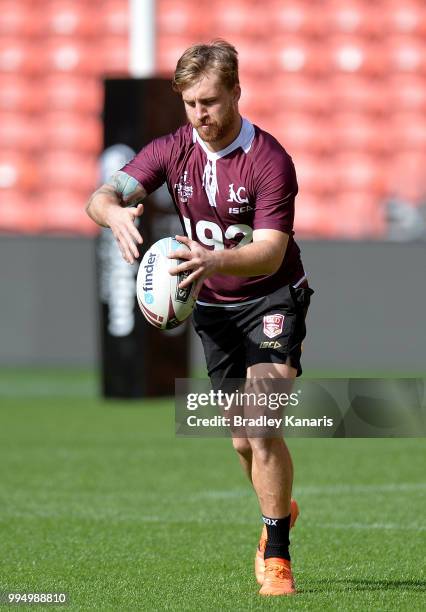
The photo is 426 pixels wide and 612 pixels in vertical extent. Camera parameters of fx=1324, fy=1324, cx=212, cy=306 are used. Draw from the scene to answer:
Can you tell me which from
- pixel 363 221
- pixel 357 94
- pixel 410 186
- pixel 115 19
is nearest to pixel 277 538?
pixel 410 186

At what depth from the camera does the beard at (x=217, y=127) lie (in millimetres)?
4789

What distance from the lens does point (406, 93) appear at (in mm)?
18031

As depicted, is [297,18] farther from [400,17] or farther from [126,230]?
[126,230]

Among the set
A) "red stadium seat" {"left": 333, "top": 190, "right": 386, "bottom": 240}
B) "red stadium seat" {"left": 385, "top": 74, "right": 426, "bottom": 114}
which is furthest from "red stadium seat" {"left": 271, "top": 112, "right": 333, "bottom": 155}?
"red stadium seat" {"left": 333, "top": 190, "right": 386, "bottom": 240}

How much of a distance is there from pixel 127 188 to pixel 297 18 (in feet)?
44.4

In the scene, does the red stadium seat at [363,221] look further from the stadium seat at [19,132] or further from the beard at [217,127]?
the beard at [217,127]

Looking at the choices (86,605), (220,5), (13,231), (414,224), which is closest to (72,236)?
(13,231)

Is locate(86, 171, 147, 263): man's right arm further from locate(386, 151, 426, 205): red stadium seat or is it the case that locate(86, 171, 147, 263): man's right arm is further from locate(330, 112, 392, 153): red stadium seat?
locate(330, 112, 392, 153): red stadium seat

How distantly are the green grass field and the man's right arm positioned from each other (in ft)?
4.15

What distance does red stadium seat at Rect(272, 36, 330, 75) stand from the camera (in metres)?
18.0

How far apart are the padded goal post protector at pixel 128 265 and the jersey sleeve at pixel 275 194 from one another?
708cm

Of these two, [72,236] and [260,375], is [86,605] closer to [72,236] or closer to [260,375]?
[260,375]

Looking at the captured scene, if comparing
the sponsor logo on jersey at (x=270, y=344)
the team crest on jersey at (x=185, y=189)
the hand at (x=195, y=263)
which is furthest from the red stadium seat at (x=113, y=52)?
the hand at (x=195, y=263)

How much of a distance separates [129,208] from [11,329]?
10.3 metres
